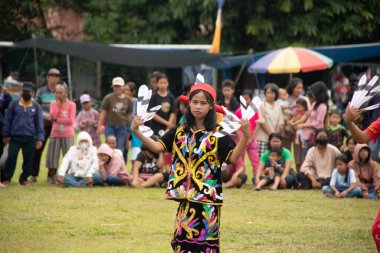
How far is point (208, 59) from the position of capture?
20.9 m

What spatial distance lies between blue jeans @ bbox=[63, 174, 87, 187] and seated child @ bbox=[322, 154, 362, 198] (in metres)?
3.95

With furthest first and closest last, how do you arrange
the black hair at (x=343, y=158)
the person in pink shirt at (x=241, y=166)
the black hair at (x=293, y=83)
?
the black hair at (x=293, y=83) < the person in pink shirt at (x=241, y=166) < the black hair at (x=343, y=158)

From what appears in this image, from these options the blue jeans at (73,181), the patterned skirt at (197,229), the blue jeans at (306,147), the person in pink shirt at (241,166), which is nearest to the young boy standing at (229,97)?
the person in pink shirt at (241,166)

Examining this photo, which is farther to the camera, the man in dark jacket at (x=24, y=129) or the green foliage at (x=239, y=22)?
the green foliage at (x=239, y=22)

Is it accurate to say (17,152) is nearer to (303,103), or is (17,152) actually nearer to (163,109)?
(163,109)

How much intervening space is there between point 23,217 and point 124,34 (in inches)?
858

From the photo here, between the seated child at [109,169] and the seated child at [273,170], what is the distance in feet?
7.54

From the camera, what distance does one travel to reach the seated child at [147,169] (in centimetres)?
1441

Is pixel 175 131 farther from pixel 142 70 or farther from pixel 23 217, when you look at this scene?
pixel 142 70

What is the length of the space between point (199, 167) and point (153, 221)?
3.89m

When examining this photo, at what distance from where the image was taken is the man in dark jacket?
14.0 m

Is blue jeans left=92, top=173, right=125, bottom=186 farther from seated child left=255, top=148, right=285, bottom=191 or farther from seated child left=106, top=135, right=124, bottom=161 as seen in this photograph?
seated child left=255, top=148, right=285, bottom=191

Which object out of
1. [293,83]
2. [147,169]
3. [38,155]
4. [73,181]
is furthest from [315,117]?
[38,155]

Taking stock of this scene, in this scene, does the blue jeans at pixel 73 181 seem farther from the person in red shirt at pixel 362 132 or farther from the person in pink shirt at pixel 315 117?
the person in red shirt at pixel 362 132
